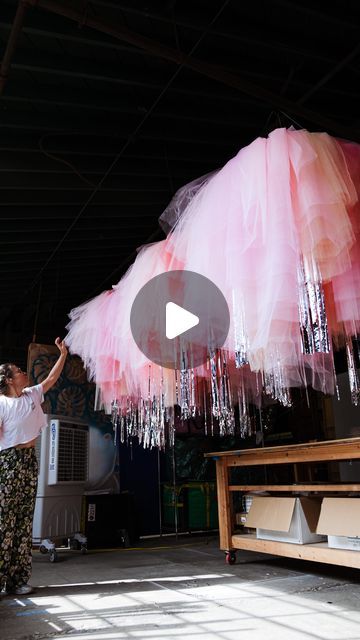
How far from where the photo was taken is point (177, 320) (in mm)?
2611

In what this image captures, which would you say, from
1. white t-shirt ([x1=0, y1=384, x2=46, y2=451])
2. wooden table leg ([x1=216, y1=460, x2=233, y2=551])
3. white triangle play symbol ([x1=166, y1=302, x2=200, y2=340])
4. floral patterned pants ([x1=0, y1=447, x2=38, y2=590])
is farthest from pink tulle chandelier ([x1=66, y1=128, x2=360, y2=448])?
wooden table leg ([x1=216, y1=460, x2=233, y2=551])

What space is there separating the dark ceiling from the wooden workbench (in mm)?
1759

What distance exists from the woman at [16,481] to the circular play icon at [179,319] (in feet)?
2.79

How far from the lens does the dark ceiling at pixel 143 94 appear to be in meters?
2.32

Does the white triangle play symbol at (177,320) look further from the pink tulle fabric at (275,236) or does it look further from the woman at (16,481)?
the woman at (16,481)

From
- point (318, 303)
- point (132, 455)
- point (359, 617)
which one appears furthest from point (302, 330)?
point (132, 455)

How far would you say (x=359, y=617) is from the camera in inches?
86.9

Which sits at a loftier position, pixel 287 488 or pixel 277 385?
pixel 277 385

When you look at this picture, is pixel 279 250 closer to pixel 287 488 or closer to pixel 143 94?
pixel 143 94

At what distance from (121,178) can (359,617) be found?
2.97 m

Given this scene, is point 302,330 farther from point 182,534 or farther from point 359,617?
point 182,534

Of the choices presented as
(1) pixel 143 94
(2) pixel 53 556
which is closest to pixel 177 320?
(1) pixel 143 94

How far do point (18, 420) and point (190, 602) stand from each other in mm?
1373

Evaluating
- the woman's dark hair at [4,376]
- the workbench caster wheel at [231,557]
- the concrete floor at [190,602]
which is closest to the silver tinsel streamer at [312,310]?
the concrete floor at [190,602]
